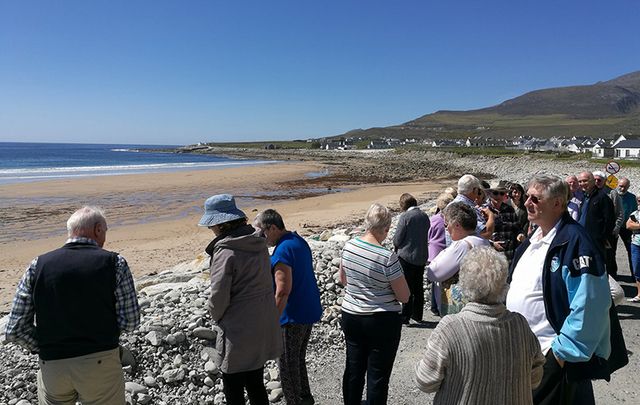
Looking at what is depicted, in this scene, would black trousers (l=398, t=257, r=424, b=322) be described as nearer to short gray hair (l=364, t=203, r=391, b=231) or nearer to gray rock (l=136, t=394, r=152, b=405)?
short gray hair (l=364, t=203, r=391, b=231)

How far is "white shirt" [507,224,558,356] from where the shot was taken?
2688 millimetres

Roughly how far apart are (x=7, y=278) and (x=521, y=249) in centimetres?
1192

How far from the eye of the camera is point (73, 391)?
9.75 ft

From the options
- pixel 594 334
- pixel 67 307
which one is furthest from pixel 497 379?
pixel 67 307

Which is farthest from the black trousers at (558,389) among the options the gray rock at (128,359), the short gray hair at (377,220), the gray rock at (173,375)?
the gray rock at (128,359)

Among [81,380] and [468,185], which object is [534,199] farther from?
[81,380]

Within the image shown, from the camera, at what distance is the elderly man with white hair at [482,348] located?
2.27m

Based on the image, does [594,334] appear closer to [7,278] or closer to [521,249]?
[521,249]

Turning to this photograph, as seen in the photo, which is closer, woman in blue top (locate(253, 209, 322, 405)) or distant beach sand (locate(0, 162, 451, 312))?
woman in blue top (locate(253, 209, 322, 405))

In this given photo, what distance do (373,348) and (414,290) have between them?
2.67 metres

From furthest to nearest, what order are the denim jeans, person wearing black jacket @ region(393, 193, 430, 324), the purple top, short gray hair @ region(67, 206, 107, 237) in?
the denim jeans
person wearing black jacket @ region(393, 193, 430, 324)
the purple top
short gray hair @ region(67, 206, 107, 237)

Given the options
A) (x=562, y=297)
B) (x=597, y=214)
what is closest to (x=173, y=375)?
(x=562, y=297)

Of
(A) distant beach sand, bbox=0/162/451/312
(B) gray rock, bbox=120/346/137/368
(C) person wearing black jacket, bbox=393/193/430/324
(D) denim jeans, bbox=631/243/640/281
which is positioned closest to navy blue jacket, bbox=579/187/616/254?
(D) denim jeans, bbox=631/243/640/281

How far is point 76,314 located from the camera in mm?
2828
